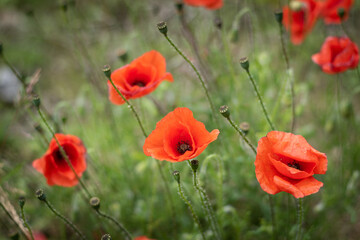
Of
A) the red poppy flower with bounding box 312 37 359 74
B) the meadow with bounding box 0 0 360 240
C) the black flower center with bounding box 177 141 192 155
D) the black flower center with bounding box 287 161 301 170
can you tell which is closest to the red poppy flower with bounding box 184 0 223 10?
the meadow with bounding box 0 0 360 240

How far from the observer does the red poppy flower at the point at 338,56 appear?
4.52 ft

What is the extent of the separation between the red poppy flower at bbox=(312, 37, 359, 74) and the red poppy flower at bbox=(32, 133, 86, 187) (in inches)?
40.2

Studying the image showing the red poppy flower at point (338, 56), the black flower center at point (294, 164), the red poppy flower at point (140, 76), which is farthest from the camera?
the red poppy flower at point (338, 56)

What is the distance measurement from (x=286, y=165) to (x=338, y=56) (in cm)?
69

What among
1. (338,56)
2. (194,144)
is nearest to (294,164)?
(194,144)

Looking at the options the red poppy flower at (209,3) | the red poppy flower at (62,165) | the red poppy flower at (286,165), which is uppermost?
the red poppy flower at (209,3)

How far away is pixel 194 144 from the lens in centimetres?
100

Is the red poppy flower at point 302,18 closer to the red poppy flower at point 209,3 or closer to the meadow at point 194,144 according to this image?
the meadow at point 194,144

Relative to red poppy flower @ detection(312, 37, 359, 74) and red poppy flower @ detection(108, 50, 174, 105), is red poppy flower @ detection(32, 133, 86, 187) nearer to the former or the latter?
red poppy flower @ detection(108, 50, 174, 105)

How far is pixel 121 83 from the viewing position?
1275 millimetres

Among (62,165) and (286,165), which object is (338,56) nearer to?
(286,165)

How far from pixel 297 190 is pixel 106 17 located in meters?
3.22

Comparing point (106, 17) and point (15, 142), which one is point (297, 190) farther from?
point (106, 17)

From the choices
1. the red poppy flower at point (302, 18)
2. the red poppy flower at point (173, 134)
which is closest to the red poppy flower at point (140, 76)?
the red poppy flower at point (173, 134)
